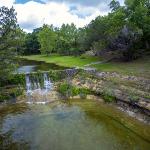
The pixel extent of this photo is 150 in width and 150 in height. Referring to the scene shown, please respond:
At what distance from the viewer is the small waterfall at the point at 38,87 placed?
30431 mm

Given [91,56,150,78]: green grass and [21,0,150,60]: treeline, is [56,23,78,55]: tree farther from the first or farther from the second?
[91,56,150,78]: green grass

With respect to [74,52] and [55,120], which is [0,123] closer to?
[55,120]

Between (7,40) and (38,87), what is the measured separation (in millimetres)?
13028

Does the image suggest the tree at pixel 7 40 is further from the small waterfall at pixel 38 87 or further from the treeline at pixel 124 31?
the treeline at pixel 124 31

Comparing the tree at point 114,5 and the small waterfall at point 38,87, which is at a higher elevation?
the tree at point 114,5

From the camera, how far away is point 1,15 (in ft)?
68.2

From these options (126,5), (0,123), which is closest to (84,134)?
(0,123)

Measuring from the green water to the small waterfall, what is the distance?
2830mm

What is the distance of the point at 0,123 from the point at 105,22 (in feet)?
109

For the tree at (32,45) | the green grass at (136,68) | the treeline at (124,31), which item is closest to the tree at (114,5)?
the treeline at (124,31)

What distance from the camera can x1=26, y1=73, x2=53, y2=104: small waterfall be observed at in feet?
99.8

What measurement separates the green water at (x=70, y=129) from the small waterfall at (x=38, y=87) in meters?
2.83

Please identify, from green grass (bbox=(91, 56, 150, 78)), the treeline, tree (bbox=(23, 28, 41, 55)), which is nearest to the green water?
green grass (bbox=(91, 56, 150, 78))

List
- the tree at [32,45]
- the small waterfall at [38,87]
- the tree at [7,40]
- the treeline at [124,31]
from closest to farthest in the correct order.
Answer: the tree at [7,40] < the small waterfall at [38,87] < the treeline at [124,31] < the tree at [32,45]
